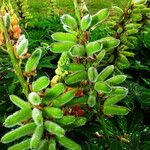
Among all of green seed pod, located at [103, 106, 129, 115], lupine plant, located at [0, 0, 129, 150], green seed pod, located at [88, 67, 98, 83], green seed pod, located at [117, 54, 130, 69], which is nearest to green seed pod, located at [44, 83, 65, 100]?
lupine plant, located at [0, 0, 129, 150]

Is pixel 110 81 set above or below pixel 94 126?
above

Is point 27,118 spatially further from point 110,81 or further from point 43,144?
point 110,81

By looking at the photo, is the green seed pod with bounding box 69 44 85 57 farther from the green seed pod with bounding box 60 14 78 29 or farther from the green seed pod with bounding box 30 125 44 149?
the green seed pod with bounding box 30 125 44 149

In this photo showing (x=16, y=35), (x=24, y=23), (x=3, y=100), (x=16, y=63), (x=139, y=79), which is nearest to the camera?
(x=16, y=63)

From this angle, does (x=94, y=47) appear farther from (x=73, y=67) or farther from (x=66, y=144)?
(x=66, y=144)

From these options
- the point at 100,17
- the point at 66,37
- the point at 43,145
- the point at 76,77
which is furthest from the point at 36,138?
the point at 100,17

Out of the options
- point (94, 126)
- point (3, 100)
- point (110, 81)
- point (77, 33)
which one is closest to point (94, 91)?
point (110, 81)
